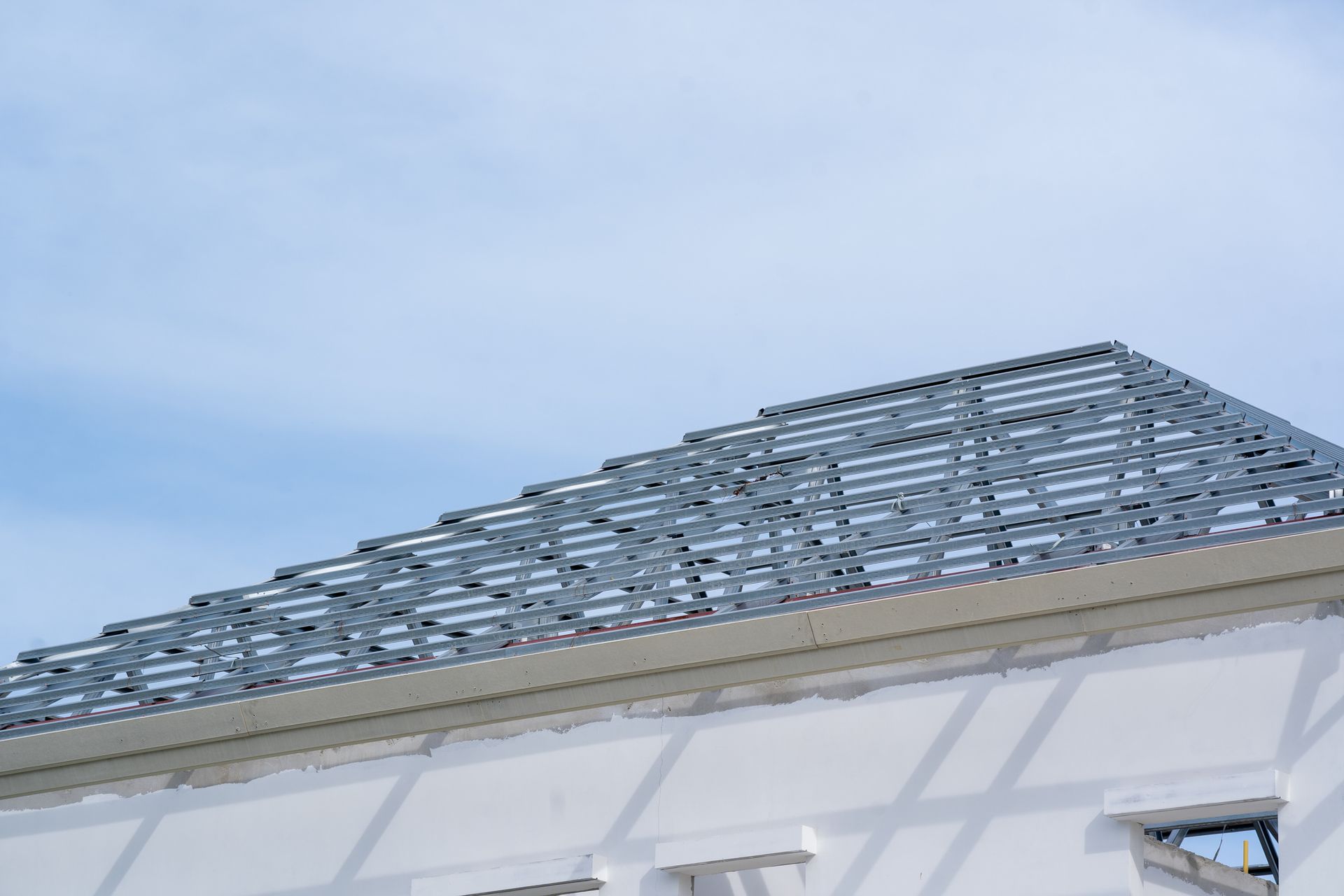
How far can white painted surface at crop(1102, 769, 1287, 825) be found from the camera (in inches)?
389

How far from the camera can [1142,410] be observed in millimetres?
12227

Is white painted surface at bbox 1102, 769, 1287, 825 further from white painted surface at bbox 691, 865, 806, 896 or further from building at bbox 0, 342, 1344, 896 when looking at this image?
white painted surface at bbox 691, 865, 806, 896

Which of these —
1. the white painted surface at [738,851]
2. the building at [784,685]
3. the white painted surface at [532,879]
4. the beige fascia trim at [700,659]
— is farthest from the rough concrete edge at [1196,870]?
the white painted surface at [532,879]

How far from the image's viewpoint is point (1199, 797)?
33.0ft

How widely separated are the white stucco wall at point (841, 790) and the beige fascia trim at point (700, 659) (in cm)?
21

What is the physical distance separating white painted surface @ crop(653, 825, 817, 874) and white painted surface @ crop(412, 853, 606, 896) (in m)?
0.49

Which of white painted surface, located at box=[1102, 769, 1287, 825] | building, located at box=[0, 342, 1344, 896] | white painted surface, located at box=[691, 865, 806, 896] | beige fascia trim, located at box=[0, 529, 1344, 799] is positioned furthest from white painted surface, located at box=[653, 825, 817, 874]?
white painted surface, located at box=[1102, 769, 1287, 825]

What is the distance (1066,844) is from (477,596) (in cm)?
528

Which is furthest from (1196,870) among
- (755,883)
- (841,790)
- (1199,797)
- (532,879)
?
(532,879)

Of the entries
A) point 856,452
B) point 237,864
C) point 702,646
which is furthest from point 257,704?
point 856,452

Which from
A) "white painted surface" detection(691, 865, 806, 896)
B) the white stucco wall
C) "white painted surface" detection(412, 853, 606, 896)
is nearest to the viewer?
the white stucco wall

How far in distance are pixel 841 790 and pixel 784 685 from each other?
2.99 ft

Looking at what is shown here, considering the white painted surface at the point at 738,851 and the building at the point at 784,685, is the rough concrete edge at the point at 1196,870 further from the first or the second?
the white painted surface at the point at 738,851

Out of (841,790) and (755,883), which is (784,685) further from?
(755,883)
